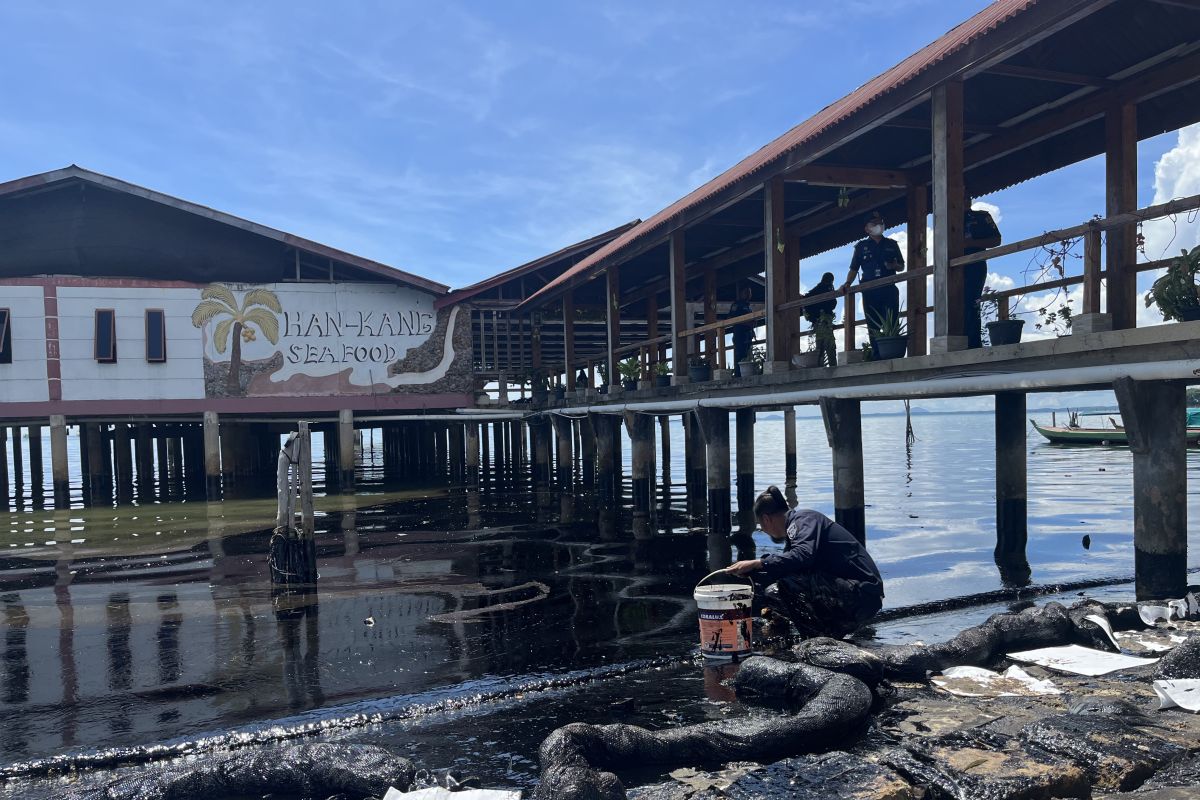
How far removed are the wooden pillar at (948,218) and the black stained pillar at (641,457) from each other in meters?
9.94

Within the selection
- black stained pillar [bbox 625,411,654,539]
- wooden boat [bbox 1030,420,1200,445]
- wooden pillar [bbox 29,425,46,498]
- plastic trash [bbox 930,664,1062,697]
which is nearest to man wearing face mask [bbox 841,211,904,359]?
plastic trash [bbox 930,664,1062,697]

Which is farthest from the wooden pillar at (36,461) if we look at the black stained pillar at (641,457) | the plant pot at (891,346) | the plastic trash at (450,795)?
the plastic trash at (450,795)

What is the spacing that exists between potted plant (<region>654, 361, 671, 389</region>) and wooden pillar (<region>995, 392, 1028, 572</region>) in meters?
6.20

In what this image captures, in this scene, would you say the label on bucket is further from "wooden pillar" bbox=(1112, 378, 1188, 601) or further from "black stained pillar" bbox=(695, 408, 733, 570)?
"black stained pillar" bbox=(695, 408, 733, 570)

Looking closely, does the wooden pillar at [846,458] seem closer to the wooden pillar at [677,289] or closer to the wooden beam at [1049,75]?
the wooden beam at [1049,75]

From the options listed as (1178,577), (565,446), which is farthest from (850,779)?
(565,446)

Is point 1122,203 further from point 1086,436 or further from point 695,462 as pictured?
point 1086,436

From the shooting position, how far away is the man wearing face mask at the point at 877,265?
1022 cm

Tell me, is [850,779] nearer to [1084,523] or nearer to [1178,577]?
[1178,577]

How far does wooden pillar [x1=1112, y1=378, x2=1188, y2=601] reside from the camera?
289 inches

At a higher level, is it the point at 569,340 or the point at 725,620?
the point at 569,340

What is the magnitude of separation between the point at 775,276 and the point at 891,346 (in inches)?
94.9

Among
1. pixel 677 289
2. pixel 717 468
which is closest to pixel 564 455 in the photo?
pixel 717 468

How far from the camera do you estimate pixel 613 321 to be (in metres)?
18.9
